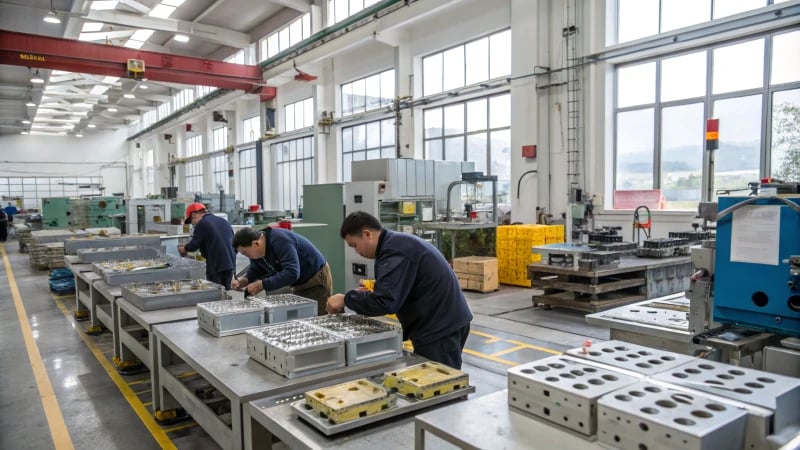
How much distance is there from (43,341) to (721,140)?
9.00 m

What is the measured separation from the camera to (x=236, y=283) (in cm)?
410

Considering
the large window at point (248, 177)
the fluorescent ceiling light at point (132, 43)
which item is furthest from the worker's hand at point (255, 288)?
the fluorescent ceiling light at point (132, 43)

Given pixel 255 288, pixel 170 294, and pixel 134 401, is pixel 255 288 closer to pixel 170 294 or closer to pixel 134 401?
pixel 170 294

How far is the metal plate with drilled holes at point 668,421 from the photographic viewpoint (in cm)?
116

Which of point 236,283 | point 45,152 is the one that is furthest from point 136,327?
point 45,152

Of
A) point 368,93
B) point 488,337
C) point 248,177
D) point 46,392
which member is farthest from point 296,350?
point 248,177

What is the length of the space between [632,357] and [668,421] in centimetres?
53

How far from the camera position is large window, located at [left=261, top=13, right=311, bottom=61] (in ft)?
45.8

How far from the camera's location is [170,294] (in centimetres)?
356

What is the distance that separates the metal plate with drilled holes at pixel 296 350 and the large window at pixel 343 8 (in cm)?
1058

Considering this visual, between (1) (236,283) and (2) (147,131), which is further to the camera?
(2) (147,131)

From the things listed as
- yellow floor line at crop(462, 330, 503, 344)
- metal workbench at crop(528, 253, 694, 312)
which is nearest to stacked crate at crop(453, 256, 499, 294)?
metal workbench at crop(528, 253, 694, 312)

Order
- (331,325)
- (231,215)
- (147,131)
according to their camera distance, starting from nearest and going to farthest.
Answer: (331,325) → (231,215) → (147,131)

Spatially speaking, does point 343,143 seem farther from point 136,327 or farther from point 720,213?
point 720,213
